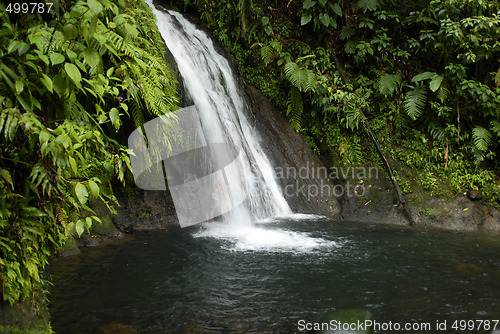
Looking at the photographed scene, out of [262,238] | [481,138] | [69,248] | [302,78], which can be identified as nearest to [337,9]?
[302,78]

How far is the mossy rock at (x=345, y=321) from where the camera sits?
3240 mm

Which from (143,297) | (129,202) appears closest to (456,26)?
(129,202)

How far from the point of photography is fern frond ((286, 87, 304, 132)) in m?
8.64

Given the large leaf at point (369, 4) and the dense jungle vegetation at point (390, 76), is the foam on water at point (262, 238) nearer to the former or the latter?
the dense jungle vegetation at point (390, 76)

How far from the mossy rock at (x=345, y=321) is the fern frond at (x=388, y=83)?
5954mm

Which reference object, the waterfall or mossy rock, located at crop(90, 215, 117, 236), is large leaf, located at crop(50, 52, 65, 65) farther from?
the waterfall

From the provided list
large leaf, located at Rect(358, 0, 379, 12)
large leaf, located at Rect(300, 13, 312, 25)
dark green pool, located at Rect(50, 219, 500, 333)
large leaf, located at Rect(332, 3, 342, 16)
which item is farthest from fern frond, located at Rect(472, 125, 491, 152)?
large leaf, located at Rect(300, 13, 312, 25)

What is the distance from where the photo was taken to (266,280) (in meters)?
4.50

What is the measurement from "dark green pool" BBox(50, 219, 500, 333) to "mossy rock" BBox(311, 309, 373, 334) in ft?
0.91

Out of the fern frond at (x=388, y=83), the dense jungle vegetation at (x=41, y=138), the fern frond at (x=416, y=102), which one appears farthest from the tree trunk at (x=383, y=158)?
the dense jungle vegetation at (x=41, y=138)

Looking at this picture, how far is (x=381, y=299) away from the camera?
4.09m

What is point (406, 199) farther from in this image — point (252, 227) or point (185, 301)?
point (185, 301)

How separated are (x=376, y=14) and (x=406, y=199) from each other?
4.25 metres

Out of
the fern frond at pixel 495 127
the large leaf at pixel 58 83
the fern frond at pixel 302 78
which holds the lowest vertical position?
the fern frond at pixel 495 127
